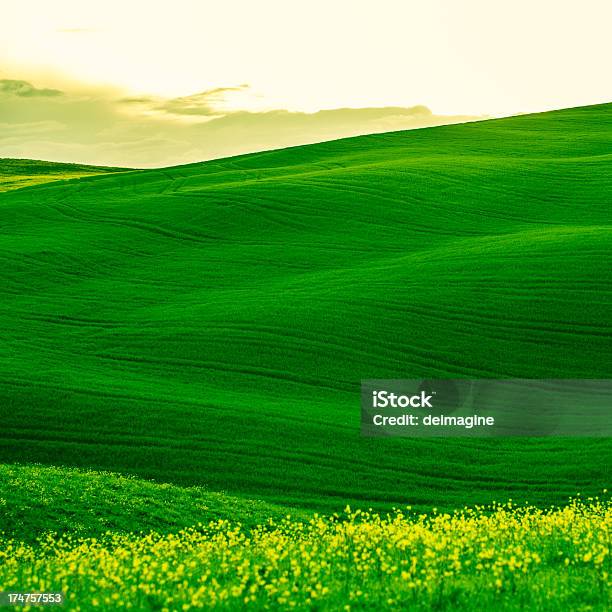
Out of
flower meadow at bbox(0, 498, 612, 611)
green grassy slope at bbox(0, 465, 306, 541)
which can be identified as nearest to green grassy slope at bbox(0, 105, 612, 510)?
green grassy slope at bbox(0, 465, 306, 541)

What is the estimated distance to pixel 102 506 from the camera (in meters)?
17.0

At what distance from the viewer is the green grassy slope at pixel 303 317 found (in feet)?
72.9

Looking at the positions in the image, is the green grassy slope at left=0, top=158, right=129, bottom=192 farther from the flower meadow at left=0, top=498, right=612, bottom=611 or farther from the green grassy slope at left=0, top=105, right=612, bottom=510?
the flower meadow at left=0, top=498, right=612, bottom=611

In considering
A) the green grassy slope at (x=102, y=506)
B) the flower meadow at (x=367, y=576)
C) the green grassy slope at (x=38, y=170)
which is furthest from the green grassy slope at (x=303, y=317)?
the green grassy slope at (x=38, y=170)

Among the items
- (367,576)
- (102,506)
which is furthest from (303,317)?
(367,576)

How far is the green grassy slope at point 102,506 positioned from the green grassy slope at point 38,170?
9645 cm

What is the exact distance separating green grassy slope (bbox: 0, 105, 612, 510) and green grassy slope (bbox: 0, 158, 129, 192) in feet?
155

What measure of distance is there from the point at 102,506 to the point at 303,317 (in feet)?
58.8

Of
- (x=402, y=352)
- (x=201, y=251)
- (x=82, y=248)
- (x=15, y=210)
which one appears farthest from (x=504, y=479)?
(x=15, y=210)

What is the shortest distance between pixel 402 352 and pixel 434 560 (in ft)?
70.6

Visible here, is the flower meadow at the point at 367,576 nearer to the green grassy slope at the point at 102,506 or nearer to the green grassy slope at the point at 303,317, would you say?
the green grassy slope at the point at 102,506

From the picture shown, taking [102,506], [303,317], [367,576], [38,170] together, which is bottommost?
[102,506]

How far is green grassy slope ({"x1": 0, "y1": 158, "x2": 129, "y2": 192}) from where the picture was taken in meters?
115

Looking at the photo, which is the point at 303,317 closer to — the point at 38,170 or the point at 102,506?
the point at 102,506
